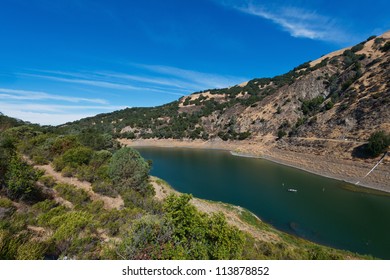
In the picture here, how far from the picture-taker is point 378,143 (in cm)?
3809

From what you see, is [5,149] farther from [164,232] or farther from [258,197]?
[258,197]

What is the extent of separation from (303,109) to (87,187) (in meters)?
73.3

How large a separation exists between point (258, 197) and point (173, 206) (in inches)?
936

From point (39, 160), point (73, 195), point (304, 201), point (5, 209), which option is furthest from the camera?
point (304, 201)

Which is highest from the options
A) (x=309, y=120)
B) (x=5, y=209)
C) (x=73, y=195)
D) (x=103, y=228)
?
(x=309, y=120)

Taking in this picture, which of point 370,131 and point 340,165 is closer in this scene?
point 340,165

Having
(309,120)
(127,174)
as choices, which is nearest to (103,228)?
(127,174)

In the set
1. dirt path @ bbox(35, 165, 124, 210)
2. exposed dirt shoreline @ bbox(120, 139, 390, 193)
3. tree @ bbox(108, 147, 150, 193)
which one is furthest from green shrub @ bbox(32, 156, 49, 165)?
exposed dirt shoreline @ bbox(120, 139, 390, 193)

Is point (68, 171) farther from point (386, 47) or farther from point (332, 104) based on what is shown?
point (386, 47)

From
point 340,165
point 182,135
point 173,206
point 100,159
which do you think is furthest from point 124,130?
point 173,206

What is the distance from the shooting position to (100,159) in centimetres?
2770

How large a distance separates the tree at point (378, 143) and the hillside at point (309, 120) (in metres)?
1.84

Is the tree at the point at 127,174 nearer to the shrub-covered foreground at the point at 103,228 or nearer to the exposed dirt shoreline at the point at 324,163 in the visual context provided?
the shrub-covered foreground at the point at 103,228

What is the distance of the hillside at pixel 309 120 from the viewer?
1741 inches
